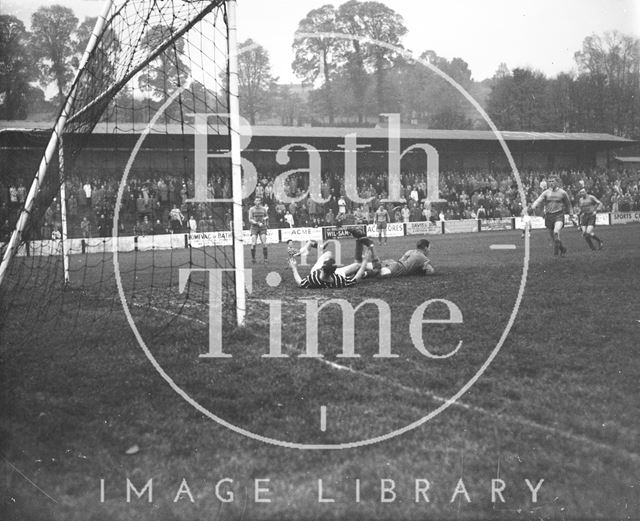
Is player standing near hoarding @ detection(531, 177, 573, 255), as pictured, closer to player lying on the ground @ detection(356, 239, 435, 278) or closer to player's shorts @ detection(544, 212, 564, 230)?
player's shorts @ detection(544, 212, 564, 230)

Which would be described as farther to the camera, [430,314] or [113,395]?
[430,314]

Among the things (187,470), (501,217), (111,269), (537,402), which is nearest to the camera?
(187,470)

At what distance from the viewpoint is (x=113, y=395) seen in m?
4.77

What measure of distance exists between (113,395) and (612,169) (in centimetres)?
4015

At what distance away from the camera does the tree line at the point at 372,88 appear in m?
32.4

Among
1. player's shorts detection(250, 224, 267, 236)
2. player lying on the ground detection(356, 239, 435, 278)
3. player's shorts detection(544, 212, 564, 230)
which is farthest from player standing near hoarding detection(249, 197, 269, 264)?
player's shorts detection(544, 212, 564, 230)

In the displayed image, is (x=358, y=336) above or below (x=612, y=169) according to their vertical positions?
below

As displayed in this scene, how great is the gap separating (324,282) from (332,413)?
5.47 metres

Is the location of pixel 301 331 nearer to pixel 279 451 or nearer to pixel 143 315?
pixel 143 315

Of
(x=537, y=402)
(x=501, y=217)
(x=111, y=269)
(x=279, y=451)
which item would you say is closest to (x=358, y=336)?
(x=537, y=402)

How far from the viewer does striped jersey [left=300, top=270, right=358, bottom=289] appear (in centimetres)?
973

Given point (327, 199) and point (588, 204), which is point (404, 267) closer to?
point (588, 204)

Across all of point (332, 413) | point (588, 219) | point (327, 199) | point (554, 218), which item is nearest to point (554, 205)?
point (554, 218)

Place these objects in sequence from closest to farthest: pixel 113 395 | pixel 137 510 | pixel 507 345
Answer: pixel 137 510, pixel 113 395, pixel 507 345
